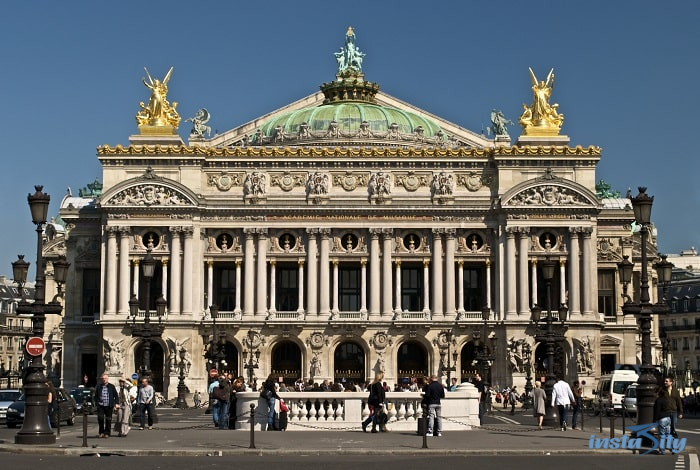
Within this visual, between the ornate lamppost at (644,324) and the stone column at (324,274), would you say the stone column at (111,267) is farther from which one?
the ornate lamppost at (644,324)

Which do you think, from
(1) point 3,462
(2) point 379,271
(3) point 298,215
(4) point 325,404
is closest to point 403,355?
(2) point 379,271

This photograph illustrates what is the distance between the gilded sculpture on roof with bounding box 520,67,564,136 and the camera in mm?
100375

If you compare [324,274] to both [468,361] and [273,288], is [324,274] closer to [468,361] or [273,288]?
[273,288]

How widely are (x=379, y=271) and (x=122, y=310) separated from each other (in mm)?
19402

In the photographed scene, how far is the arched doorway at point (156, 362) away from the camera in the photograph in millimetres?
95750

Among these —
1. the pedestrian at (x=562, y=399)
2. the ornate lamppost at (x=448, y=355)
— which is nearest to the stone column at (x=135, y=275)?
the ornate lamppost at (x=448, y=355)

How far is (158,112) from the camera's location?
10050 cm

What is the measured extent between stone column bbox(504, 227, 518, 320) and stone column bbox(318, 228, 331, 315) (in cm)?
1340

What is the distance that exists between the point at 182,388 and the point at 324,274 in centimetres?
1685

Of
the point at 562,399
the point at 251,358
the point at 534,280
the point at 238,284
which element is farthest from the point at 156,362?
the point at 562,399

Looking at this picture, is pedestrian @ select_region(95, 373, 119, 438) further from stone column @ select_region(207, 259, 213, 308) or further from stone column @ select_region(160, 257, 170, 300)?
stone column @ select_region(207, 259, 213, 308)

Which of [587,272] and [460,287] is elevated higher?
[587,272]

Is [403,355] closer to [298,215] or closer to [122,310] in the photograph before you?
[298,215]

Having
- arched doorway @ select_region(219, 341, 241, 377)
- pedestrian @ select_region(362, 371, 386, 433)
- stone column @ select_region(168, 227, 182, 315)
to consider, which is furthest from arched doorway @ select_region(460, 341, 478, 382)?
pedestrian @ select_region(362, 371, 386, 433)
